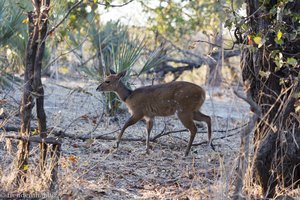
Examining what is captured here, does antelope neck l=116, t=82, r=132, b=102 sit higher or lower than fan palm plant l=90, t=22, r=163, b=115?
lower

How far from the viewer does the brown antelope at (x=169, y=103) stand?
9.25 metres

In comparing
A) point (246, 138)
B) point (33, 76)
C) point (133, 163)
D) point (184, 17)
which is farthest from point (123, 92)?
point (184, 17)

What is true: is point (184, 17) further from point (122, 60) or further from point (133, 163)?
point (133, 163)

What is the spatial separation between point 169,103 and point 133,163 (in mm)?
1658

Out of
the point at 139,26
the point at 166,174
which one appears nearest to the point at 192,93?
the point at 166,174

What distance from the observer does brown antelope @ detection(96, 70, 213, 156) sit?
30.3 ft

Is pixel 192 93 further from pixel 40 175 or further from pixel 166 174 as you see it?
pixel 40 175

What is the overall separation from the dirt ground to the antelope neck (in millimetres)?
589

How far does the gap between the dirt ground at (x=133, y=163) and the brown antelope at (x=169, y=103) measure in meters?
0.33

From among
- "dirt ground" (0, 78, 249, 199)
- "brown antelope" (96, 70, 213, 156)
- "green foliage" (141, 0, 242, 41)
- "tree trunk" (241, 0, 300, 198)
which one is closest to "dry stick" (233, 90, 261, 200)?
"dirt ground" (0, 78, 249, 199)

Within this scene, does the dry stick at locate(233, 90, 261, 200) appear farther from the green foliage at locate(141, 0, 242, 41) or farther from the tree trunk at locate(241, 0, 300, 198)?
the green foliage at locate(141, 0, 242, 41)

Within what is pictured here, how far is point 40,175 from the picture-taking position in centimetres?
606

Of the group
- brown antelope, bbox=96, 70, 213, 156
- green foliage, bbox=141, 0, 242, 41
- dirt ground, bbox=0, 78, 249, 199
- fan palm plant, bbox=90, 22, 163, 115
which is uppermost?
green foliage, bbox=141, 0, 242, 41

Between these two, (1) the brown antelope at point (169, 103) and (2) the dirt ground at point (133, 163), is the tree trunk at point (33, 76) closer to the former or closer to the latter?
(2) the dirt ground at point (133, 163)
